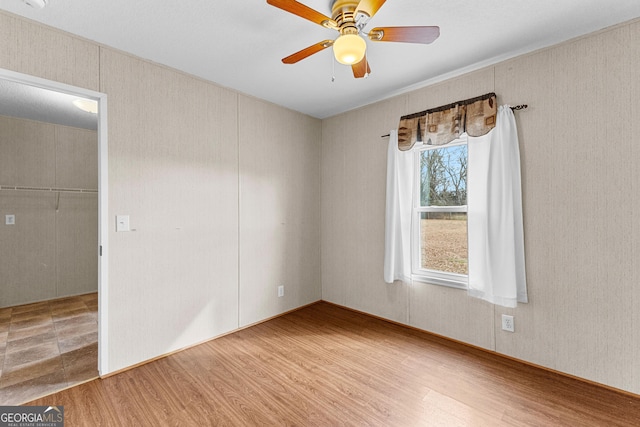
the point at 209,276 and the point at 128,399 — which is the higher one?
the point at 209,276

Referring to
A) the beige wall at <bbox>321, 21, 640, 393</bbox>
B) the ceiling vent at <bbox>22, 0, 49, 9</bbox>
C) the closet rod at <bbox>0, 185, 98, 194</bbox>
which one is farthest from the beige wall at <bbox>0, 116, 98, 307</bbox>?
the beige wall at <bbox>321, 21, 640, 393</bbox>

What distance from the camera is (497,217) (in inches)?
94.7

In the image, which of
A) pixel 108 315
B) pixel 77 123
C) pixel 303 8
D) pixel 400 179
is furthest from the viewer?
pixel 77 123

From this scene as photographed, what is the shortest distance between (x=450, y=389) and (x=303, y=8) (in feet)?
8.51

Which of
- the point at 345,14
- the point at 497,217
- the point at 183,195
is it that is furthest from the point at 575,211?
the point at 183,195

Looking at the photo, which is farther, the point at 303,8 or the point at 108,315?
the point at 108,315

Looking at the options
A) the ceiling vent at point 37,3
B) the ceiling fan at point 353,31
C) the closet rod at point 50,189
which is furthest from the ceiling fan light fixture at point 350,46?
the closet rod at point 50,189

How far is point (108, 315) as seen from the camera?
2205 mm

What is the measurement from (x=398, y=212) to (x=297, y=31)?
1.95 metres

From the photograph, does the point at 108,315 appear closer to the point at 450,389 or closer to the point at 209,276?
the point at 209,276

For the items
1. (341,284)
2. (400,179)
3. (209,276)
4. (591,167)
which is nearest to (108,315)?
(209,276)

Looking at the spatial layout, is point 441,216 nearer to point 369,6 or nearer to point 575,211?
point 575,211

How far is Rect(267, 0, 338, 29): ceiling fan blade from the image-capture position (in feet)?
4.60

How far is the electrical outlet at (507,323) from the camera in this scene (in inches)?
94.6
